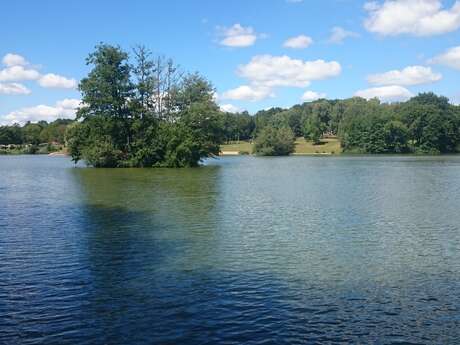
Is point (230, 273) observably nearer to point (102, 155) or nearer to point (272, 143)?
point (102, 155)

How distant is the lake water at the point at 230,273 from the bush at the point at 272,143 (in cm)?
11860

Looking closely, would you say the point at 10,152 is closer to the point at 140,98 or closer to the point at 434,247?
the point at 140,98

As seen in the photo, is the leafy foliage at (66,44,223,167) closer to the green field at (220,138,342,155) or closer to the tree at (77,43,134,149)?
the tree at (77,43,134,149)

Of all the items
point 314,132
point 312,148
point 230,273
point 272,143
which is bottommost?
point 230,273

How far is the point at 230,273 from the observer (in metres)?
16.6

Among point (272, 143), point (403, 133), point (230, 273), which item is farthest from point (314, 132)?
point (230, 273)

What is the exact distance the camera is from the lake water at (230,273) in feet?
38.4

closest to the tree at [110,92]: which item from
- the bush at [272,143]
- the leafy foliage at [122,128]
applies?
the leafy foliage at [122,128]

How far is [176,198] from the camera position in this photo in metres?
37.5

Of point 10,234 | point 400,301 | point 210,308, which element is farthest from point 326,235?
point 10,234

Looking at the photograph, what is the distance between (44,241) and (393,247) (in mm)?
15134

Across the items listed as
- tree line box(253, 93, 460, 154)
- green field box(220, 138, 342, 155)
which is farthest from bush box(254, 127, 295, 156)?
green field box(220, 138, 342, 155)

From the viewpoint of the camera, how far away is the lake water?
11.7 m

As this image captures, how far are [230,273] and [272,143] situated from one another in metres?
137
